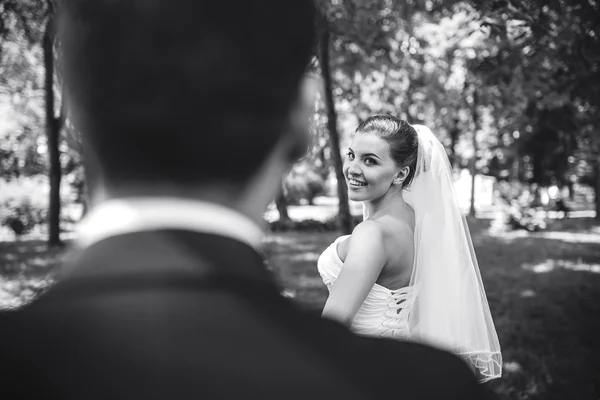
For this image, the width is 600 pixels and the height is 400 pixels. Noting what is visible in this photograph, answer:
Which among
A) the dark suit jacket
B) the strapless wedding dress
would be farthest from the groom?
the strapless wedding dress

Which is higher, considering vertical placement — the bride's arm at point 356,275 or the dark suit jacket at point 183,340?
the dark suit jacket at point 183,340

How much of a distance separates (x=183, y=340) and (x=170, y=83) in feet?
1.26

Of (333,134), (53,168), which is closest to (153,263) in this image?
(333,134)

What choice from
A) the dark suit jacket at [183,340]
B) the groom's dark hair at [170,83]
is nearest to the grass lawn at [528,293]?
the dark suit jacket at [183,340]

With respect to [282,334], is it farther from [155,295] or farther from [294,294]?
[294,294]

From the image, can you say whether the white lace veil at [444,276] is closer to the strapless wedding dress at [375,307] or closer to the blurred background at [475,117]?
the strapless wedding dress at [375,307]

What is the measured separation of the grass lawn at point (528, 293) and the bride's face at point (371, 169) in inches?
27.1

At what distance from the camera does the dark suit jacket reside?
70 centimetres

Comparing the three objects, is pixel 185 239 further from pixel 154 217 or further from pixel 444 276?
pixel 444 276

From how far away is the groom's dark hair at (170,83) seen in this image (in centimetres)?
81

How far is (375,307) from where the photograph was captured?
122 inches

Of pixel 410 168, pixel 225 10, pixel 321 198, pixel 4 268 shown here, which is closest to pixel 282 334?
pixel 225 10

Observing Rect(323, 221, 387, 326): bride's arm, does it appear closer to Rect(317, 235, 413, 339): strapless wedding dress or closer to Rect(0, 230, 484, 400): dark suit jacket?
Rect(317, 235, 413, 339): strapless wedding dress

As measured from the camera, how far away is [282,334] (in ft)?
2.59
